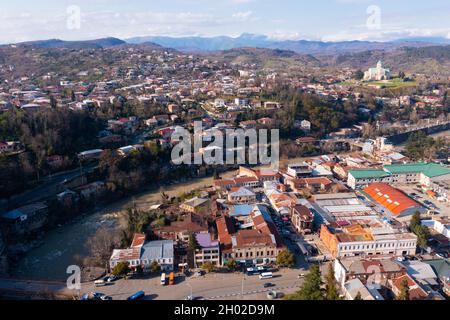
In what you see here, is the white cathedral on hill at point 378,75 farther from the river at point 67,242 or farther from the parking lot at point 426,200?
the river at point 67,242

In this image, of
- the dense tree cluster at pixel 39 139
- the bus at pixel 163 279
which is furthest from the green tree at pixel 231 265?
the dense tree cluster at pixel 39 139

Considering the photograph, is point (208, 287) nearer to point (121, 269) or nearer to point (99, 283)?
point (121, 269)

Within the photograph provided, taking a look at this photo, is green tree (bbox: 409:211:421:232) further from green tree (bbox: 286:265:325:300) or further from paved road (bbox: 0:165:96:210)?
paved road (bbox: 0:165:96:210)

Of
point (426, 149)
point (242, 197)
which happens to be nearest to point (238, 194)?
point (242, 197)

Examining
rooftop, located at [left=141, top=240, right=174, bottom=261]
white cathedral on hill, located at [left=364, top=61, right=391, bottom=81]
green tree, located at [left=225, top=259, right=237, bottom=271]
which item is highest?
white cathedral on hill, located at [left=364, top=61, right=391, bottom=81]

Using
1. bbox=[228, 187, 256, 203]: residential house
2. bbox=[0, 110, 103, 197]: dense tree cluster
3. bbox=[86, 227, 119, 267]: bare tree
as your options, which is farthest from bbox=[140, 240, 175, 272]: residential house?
bbox=[0, 110, 103, 197]: dense tree cluster

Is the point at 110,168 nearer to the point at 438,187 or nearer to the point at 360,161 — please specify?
the point at 360,161
